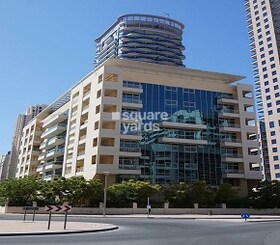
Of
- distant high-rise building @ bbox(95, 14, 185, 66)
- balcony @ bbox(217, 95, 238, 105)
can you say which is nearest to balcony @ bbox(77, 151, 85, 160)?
balcony @ bbox(217, 95, 238, 105)

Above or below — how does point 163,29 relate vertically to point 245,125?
above

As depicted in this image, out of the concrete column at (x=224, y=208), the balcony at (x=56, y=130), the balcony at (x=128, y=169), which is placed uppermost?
the balcony at (x=56, y=130)

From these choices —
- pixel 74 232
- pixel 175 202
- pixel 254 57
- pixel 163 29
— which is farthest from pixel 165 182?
pixel 163 29

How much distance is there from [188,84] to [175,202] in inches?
894

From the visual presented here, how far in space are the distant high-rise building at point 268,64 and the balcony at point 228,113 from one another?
43350 mm

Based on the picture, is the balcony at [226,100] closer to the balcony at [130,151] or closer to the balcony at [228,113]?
the balcony at [228,113]

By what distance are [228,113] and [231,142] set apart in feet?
18.1

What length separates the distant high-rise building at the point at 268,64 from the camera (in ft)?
326

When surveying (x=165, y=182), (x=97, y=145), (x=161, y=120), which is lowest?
(x=165, y=182)

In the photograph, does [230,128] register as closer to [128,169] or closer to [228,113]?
[228,113]

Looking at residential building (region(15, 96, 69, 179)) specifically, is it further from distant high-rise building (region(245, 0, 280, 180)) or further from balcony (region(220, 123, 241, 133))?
distant high-rise building (region(245, 0, 280, 180))

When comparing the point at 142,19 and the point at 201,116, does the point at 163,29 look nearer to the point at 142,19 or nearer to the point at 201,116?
the point at 142,19

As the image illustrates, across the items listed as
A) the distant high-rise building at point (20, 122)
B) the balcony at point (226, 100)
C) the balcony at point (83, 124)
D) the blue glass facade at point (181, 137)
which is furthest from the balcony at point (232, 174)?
the distant high-rise building at point (20, 122)

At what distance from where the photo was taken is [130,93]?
55.6m
